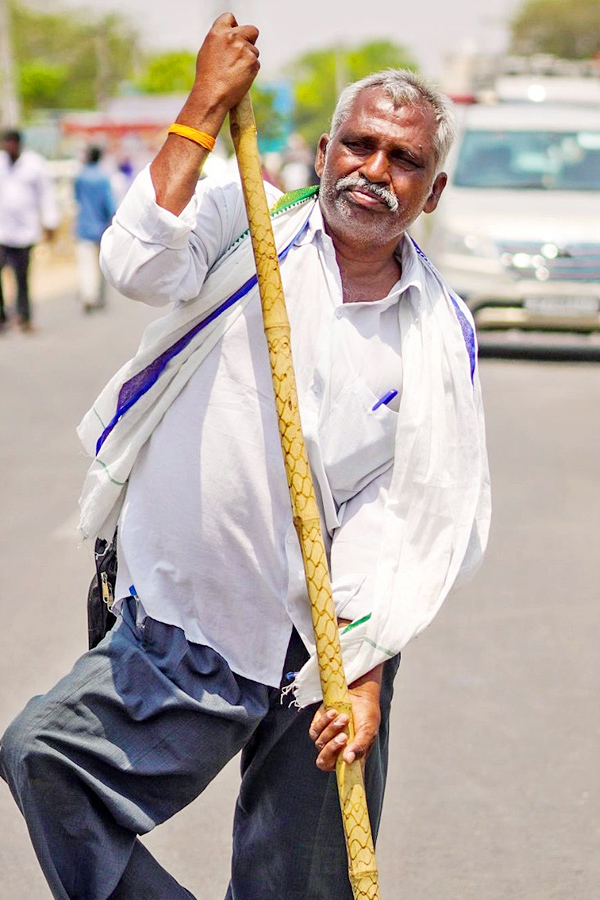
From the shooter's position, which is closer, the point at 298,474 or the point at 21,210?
the point at 298,474

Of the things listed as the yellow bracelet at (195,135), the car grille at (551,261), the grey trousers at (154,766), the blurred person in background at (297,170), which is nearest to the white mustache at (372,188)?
the yellow bracelet at (195,135)

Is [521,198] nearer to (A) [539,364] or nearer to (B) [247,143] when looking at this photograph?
(A) [539,364]

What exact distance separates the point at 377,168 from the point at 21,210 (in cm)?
1193

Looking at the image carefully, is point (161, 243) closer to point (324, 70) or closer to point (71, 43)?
point (71, 43)

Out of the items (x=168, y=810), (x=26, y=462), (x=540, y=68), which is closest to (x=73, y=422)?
(x=26, y=462)

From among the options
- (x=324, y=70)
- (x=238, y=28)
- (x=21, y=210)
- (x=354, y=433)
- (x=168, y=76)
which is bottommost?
(x=324, y=70)

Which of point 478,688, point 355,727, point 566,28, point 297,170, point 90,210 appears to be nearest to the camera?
point 355,727

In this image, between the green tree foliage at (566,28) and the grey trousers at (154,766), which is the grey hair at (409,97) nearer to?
the grey trousers at (154,766)

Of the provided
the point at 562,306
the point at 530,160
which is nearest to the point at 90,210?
the point at 530,160

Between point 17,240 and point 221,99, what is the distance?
12078 millimetres

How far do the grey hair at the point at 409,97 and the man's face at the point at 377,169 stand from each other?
14 mm

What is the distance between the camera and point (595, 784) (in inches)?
174

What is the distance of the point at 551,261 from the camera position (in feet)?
40.1

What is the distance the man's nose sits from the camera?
2.74 m
